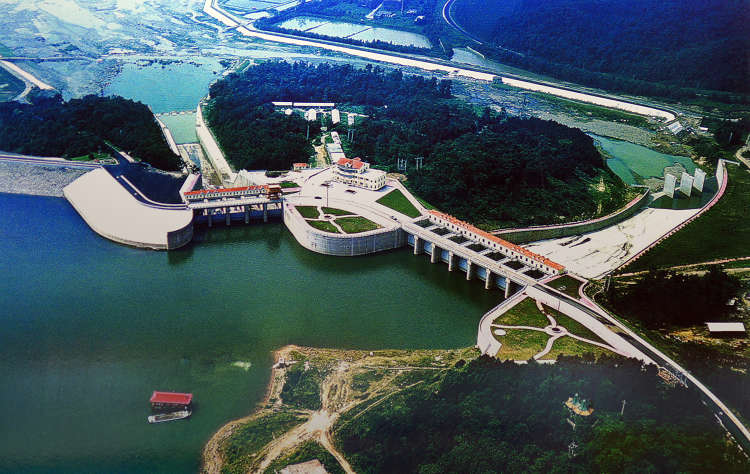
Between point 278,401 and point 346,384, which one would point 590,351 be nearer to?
point 346,384

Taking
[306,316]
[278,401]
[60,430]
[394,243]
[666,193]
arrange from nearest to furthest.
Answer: [60,430]
[278,401]
[306,316]
[394,243]
[666,193]

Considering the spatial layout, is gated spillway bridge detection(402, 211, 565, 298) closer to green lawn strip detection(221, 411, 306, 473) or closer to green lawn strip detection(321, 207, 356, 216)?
green lawn strip detection(321, 207, 356, 216)

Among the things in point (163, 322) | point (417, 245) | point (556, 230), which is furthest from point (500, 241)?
point (163, 322)

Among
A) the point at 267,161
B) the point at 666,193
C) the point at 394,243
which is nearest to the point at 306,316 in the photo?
the point at 394,243

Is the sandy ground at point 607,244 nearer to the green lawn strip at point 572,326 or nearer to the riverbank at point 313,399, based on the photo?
the green lawn strip at point 572,326

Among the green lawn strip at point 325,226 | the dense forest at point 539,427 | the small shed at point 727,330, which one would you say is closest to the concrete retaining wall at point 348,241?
the green lawn strip at point 325,226
